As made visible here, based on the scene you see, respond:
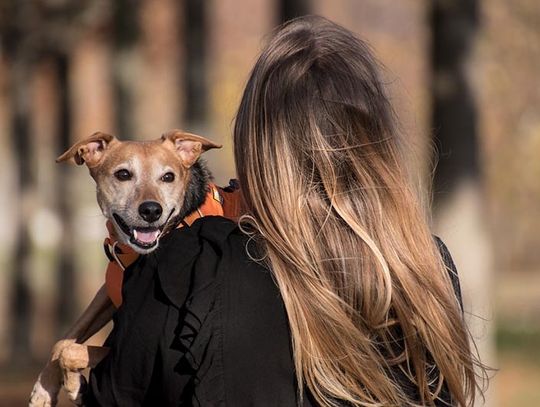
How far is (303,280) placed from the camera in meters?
3.18

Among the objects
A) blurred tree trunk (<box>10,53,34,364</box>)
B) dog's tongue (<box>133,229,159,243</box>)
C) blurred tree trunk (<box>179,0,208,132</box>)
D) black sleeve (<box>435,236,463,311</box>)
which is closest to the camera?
black sleeve (<box>435,236,463,311</box>)

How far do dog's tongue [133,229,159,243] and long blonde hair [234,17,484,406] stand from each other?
2.90 ft

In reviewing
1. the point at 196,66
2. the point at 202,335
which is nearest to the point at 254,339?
the point at 202,335

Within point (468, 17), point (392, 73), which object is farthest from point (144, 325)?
point (468, 17)

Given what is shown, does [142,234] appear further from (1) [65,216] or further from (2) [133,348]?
(1) [65,216]

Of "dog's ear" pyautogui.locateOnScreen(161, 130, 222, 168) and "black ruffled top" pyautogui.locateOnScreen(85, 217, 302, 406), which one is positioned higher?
"dog's ear" pyautogui.locateOnScreen(161, 130, 222, 168)

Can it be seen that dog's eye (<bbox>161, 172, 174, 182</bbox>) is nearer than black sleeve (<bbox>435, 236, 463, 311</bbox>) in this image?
No

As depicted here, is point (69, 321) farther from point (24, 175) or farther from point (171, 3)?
point (171, 3)

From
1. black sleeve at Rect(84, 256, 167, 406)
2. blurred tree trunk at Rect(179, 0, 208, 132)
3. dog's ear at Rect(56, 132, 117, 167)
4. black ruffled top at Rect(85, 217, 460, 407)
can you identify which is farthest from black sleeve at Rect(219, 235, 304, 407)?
blurred tree trunk at Rect(179, 0, 208, 132)

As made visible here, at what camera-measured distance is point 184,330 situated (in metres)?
3.10

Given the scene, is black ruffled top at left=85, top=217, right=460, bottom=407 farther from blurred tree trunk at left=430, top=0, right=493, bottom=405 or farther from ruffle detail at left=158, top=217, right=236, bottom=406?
blurred tree trunk at left=430, top=0, right=493, bottom=405

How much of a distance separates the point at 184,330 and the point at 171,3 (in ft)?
53.3

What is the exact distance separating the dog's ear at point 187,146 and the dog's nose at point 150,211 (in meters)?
0.26

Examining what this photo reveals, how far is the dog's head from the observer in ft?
14.3
